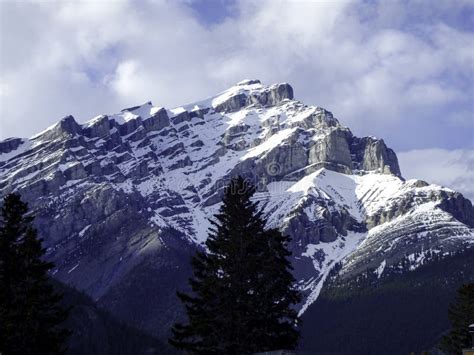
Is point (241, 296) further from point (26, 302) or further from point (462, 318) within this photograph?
point (462, 318)

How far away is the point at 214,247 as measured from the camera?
52594mm

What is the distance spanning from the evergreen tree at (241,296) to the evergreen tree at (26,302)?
665cm

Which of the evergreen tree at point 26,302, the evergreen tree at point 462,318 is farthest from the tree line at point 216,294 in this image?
the evergreen tree at point 462,318

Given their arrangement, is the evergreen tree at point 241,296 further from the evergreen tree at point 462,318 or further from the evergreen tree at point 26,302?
the evergreen tree at point 462,318

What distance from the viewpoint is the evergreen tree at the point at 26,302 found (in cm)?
4741

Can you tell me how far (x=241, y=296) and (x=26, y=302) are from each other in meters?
11.5

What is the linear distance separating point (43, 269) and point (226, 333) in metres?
10.4

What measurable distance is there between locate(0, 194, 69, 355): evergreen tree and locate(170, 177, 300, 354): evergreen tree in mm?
6647

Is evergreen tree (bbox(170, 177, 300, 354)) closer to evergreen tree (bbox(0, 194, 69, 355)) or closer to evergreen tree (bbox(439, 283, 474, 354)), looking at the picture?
evergreen tree (bbox(0, 194, 69, 355))

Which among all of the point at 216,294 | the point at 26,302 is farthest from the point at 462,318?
the point at 26,302

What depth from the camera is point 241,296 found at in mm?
50344

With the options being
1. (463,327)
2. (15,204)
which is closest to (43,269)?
(15,204)

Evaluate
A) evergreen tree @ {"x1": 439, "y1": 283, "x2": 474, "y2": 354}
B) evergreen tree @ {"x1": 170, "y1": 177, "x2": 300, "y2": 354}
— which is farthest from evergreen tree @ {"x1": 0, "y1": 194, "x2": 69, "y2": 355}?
evergreen tree @ {"x1": 439, "y1": 283, "x2": 474, "y2": 354}

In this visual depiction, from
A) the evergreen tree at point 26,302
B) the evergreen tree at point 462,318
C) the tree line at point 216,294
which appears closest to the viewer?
the evergreen tree at point 26,302
